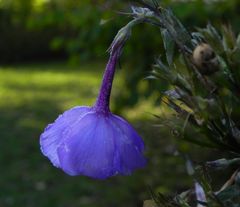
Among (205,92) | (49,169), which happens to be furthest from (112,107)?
(205,92)

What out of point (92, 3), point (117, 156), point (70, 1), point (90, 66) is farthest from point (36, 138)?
point (90, 66)

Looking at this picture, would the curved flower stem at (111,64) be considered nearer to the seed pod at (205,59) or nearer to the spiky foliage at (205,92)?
the spiky foliage at (205,92)

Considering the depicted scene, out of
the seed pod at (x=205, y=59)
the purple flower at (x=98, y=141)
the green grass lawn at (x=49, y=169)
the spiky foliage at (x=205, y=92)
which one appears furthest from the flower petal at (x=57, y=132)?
the green grass lawn at (x=49, y=169)

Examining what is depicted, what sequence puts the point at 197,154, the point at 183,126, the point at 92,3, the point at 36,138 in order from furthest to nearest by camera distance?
the point at 36,138, the point at 197,154, the point at 92,3, the point at 183,126

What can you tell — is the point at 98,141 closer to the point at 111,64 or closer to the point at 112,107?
the point at 111,64

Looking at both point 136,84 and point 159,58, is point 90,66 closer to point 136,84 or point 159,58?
point 136,84

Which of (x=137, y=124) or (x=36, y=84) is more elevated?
(x=137, y=124)
